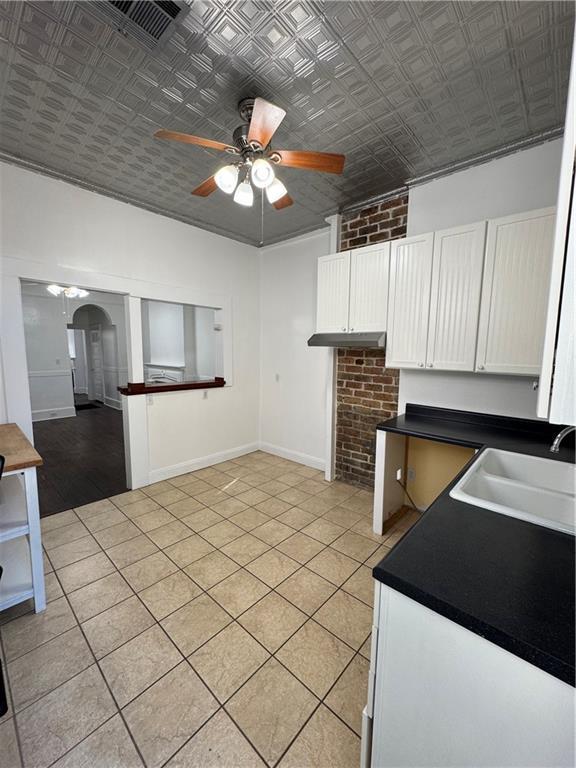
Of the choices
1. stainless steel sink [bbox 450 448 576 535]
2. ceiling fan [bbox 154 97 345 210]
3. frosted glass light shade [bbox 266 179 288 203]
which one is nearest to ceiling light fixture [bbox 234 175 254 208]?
ceiling fan [bbox 154 97 345 210]

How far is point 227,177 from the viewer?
69.6 inches

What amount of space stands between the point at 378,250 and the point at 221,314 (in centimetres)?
208

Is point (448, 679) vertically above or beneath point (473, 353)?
beneath

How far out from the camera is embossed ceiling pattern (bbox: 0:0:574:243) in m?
1.31

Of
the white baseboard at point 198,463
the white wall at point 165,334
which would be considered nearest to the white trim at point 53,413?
the white wall at point 165,334

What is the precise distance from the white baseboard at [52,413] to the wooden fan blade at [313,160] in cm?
671

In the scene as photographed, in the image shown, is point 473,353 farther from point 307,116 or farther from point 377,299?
point 307,116

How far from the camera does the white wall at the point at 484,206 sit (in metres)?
2.08

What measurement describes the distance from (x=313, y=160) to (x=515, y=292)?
1513 mm

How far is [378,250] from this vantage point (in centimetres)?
260

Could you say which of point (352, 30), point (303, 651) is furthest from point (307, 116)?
point (303, 651)

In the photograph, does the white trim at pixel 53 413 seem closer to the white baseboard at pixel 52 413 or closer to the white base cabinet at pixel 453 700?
the white baseboard at pixel 52 413

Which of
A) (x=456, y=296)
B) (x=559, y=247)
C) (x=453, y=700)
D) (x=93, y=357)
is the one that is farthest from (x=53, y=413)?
(x=559, y=247)

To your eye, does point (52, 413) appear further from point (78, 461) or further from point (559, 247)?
point (559, 247)
